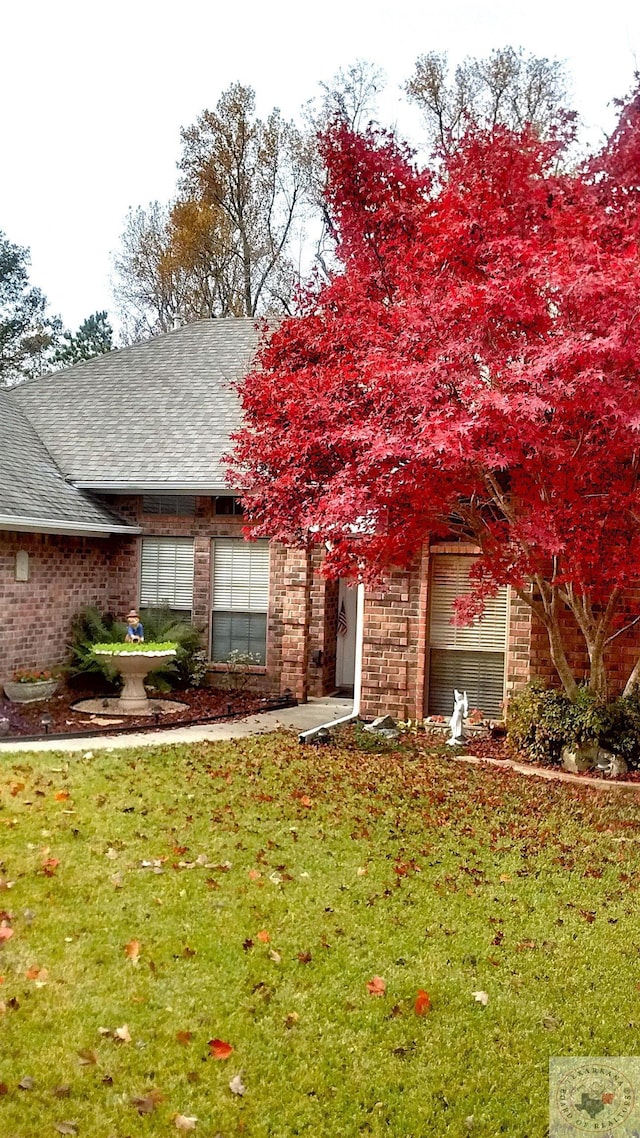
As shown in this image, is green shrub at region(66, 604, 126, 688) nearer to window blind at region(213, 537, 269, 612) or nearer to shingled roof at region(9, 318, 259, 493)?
window blind at region(213, 537, 269, 612)

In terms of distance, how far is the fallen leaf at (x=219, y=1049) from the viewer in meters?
3.60

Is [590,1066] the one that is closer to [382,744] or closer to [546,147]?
[382,744]

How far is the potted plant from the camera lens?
36.3ft

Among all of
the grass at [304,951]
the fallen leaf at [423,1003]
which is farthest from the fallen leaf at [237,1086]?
the fallen leaf at [423,1003]

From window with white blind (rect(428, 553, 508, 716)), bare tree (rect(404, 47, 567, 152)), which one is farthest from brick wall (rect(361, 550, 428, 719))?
bare tree (rect(404, 47, 567, 152))

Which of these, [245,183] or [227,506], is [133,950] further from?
[245,183]

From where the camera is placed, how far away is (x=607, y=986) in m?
4.23

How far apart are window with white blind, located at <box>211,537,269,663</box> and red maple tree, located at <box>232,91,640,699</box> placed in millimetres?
3632

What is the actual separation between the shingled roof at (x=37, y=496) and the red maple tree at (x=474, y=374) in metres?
3.28

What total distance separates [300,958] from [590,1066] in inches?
57.0

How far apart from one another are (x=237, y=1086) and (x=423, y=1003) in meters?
0.99

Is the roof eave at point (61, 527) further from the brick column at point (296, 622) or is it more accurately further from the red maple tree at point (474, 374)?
the red maple tree at point (474, 374)

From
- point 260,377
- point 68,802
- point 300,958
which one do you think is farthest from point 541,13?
point 300,958

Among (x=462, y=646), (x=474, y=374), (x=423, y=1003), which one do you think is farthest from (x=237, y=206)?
(x=423, y=1003)
